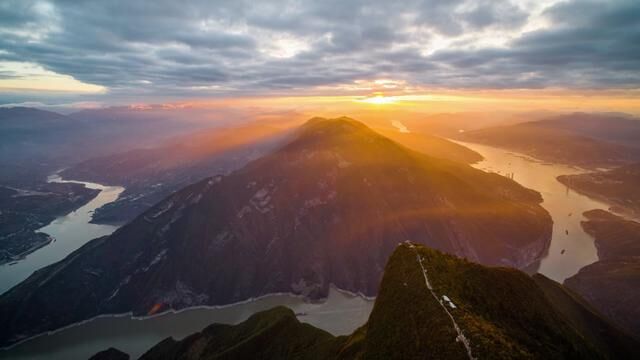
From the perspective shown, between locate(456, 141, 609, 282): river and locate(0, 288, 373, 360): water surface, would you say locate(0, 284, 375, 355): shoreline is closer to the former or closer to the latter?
locate(0, 288, 373, 360): water surface

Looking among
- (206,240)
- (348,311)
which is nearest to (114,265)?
(206,240)

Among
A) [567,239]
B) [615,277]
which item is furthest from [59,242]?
[567,239]

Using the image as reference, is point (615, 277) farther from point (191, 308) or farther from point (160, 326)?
point (160, 326)

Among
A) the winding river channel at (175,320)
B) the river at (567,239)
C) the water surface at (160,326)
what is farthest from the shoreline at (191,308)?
the river at (567,239)

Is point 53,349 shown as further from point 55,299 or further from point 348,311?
point 348,311

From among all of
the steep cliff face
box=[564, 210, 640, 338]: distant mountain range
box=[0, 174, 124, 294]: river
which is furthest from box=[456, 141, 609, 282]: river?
box=[0, 174, 124, 294]: river

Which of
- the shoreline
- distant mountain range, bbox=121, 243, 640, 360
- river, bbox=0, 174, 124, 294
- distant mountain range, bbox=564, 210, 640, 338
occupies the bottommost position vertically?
river, bbox=0, 174, 124, 294
